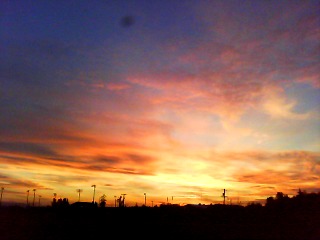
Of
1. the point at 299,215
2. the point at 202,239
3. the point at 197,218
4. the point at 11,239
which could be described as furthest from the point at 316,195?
the point at 11,239

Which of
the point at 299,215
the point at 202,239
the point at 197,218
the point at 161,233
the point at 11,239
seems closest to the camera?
the point at 11,239

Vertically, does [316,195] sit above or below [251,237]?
above

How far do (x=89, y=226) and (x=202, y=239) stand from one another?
15095 millimetres

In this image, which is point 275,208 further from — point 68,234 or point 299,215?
point 68,234

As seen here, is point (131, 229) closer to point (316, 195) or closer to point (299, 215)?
point (299, 215)

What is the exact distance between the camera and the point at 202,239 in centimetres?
3653

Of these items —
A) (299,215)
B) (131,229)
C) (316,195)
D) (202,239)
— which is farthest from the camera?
(316,195)

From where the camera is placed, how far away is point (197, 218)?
188 feet

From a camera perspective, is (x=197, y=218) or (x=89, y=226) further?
(x=197, y=218)

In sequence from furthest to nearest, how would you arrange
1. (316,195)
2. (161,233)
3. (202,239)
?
(316,195), (161,233), (202,239)

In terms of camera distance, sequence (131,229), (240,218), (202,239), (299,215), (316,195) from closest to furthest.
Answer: (202,239), (131,229), (299,215), (240,218), (316,195)

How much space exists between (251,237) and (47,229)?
21.1 m

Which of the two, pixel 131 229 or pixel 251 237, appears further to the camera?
pixel 131 229

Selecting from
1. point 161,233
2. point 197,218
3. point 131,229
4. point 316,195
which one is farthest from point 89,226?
point 316,195
